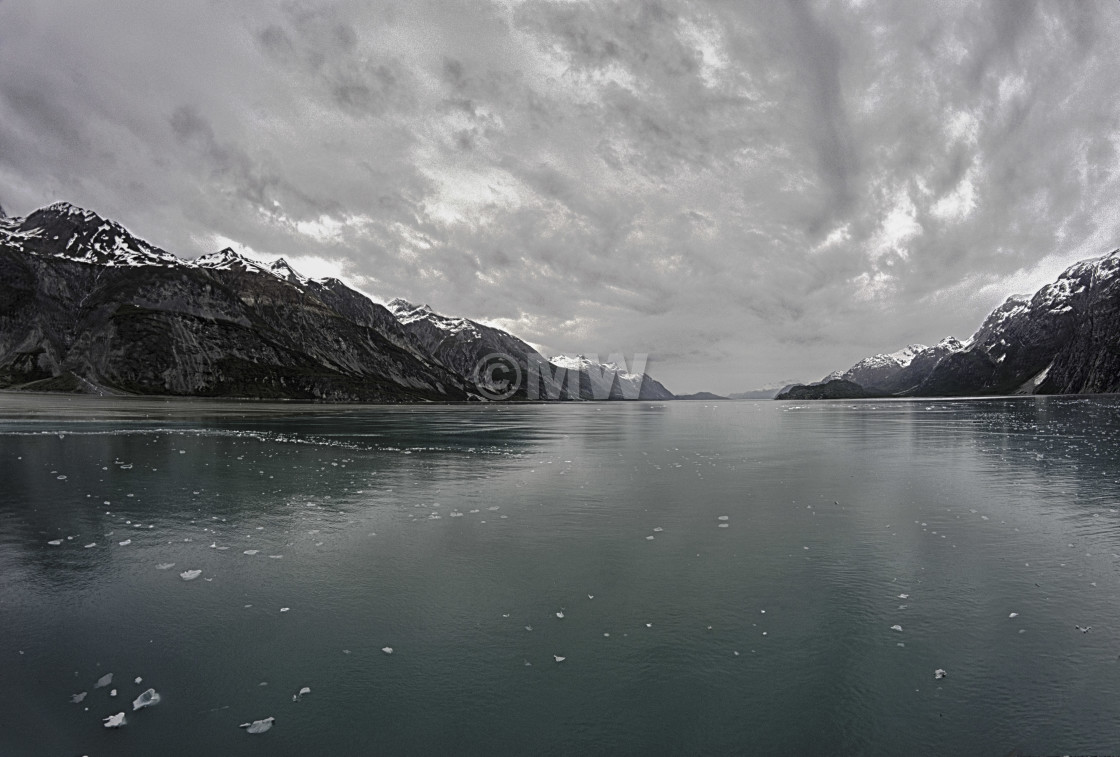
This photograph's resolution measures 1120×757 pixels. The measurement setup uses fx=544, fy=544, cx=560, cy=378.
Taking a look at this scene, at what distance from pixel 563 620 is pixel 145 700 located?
9.41 metres

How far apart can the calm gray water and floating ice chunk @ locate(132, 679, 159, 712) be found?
15cm

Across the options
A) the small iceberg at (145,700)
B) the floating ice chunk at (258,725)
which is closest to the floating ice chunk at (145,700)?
the small iceberg at (145,700)

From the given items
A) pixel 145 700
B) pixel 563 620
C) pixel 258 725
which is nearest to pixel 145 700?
pixel 145 700

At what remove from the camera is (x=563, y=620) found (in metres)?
15.0

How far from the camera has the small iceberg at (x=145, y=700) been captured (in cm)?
1092

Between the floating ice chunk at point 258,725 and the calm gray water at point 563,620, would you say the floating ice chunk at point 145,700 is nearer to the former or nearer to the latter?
the calm gray water at point 563,620

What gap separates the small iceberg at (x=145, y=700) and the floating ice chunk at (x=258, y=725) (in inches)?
90.6

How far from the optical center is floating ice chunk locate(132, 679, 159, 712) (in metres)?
10.9

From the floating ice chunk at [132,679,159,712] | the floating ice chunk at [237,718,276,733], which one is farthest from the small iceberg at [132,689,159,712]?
the floating ice chunk at [237,718,276,733]

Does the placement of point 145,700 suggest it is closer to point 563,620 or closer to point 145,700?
point 145,700

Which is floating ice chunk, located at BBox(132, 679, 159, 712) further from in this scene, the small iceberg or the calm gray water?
the calm gray water

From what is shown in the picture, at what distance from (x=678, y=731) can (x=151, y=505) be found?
30226mm

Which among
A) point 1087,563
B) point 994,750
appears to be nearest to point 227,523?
point 994,750

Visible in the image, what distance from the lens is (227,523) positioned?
1001 inches
